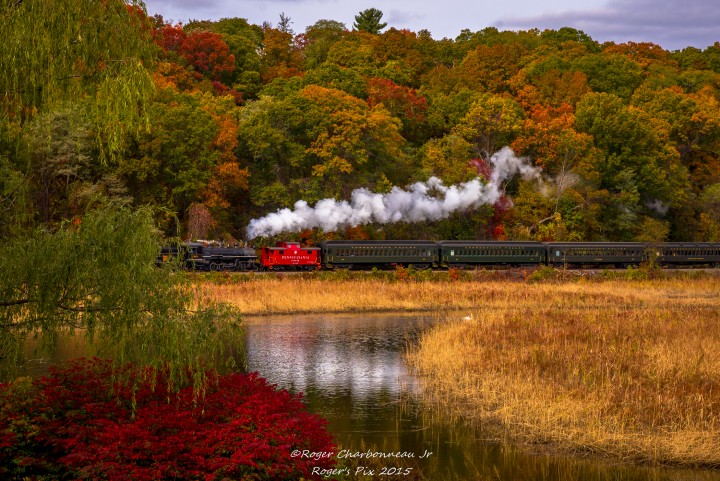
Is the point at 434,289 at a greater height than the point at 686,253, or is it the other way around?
the point at 686,253

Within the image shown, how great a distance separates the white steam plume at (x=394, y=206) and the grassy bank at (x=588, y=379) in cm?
2844

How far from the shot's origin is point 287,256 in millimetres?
56938

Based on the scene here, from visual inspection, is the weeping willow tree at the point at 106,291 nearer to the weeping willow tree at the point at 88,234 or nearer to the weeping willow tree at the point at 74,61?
the weeping willow tree at the point at 88,234

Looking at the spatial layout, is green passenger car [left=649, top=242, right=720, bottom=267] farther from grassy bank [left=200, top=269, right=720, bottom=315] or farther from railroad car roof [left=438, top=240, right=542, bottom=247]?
railroad car roof [left=438, top=240, right=542, bottom=247]

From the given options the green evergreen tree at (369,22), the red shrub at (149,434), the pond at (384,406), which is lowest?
the pond at (384,406)

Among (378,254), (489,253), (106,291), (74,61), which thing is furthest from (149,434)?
(489,253)

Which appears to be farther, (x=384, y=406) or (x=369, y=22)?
(x=369, y=22)

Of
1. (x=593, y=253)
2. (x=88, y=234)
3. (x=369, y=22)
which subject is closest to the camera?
(x=88, y=234)

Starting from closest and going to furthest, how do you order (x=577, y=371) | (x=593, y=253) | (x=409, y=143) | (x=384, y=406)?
(x=384, y=406)
(x=577, y=371)
(x=593, y=253)
(x=409, y=143)

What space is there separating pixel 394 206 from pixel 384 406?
148 ft

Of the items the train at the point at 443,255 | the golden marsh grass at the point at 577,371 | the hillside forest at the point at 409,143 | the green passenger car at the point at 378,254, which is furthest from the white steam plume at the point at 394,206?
the golden marsh grass at the point at 577,371

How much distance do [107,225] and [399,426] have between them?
951cm

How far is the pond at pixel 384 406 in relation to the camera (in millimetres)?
16328

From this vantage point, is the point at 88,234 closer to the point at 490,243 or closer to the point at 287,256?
the point at 287,256
